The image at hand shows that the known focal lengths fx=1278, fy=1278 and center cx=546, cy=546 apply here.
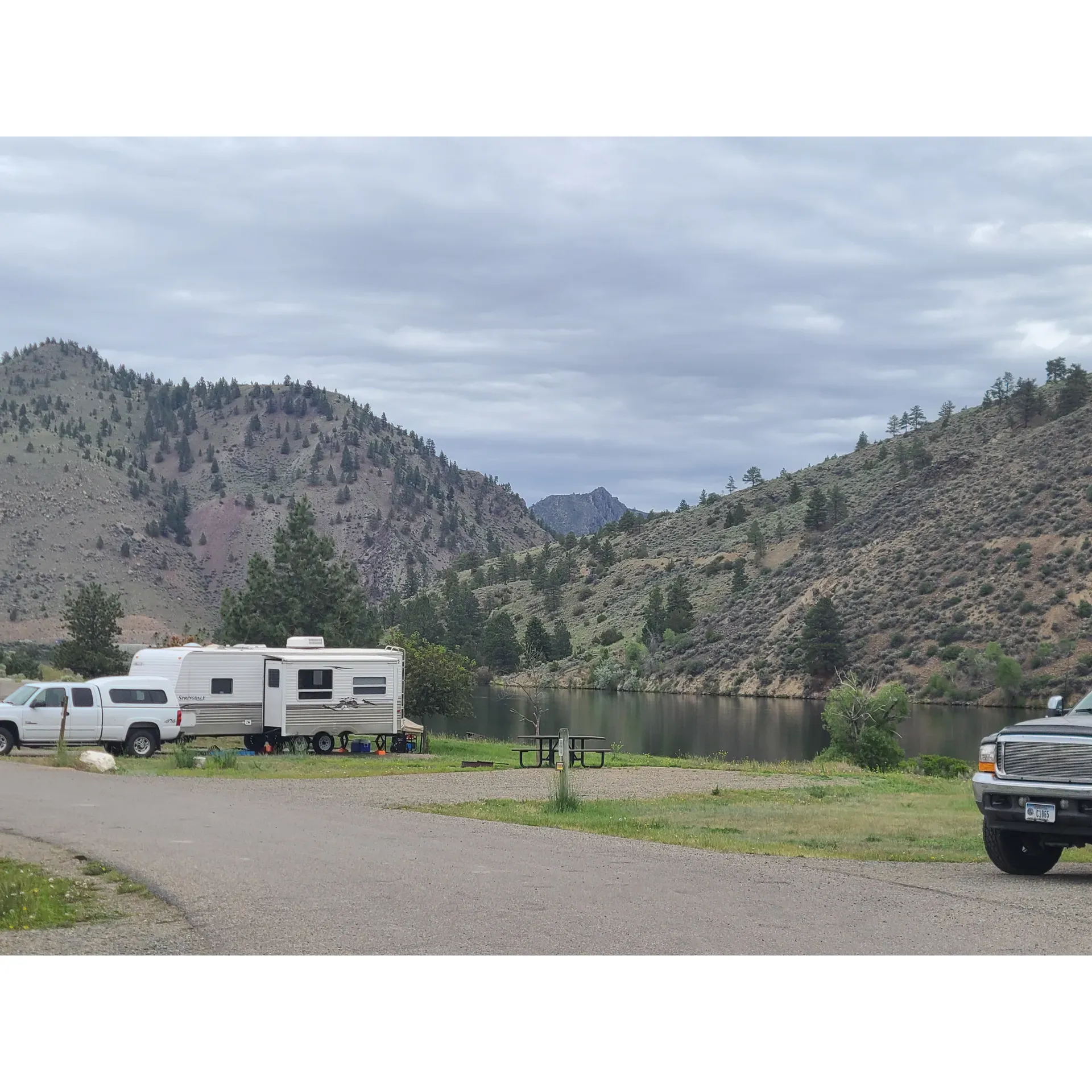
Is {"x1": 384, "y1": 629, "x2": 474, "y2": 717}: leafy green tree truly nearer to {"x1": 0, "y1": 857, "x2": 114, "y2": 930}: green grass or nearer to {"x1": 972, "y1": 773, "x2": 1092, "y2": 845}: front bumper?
{"x1": 0, "y1": 857, "x2": 114, "y2": 930}: green grass

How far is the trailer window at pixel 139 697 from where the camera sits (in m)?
30.0

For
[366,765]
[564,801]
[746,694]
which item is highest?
[564,801]

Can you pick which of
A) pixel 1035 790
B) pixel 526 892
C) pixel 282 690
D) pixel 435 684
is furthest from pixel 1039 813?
pixel 435 684

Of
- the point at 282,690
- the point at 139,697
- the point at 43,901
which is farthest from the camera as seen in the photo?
the point at 282,690

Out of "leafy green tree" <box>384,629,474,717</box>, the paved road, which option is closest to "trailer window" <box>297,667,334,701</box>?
"leafy green tree" <box>384,629,474,717</box>

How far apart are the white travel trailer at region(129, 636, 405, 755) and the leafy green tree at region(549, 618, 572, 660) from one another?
265ft

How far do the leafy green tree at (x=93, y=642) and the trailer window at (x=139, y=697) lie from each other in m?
29.1

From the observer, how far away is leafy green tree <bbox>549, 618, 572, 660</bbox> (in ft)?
378

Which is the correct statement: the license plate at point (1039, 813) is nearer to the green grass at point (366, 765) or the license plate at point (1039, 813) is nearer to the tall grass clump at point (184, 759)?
the green grass at point (366, 765)

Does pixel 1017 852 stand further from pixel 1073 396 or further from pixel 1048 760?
pixel 1073 396

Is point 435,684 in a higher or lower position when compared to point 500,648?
lower

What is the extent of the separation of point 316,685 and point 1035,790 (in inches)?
938

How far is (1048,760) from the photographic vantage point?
12031mm

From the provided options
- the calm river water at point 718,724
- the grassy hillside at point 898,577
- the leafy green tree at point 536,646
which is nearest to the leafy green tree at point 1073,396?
the grassy hillside at point 898,577
